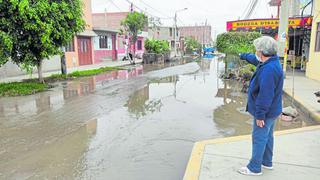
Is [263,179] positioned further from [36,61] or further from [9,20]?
[36,61]

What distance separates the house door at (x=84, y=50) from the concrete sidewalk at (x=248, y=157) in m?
22.1

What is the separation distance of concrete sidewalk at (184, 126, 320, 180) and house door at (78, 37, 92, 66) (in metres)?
22.1

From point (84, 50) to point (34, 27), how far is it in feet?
50.2

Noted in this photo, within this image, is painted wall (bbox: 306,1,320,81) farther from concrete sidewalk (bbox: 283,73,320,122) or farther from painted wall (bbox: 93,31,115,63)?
painted wall (bbox: 93,31,115,63)

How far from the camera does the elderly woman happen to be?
3.22 m

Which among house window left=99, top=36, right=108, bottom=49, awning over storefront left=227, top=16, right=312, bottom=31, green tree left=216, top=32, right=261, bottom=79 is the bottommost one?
→ green tree left=216, top=32, right=261, bottom=79

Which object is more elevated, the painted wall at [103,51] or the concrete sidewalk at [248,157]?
the painted wall at [103,51]

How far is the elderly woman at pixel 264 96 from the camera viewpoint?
10.6 feet

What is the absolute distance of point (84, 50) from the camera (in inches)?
1014

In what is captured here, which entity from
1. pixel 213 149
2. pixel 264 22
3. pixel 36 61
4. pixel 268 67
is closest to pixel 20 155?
pixel 213 149

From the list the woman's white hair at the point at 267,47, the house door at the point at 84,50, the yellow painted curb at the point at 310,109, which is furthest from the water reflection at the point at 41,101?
the house door at the point at 84,50

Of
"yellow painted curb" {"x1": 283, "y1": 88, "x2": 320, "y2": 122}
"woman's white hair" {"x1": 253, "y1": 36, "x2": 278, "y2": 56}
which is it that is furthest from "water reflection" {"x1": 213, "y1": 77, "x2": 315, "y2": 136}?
"woman's white hair" {"x1": 253, "y1": 36, "x2": 278, "y2": 56}

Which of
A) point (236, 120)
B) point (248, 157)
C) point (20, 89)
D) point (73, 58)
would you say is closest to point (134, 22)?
point (73, 58)

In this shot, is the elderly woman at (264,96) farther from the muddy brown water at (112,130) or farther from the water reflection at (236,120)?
the water reflection at (236,120)
